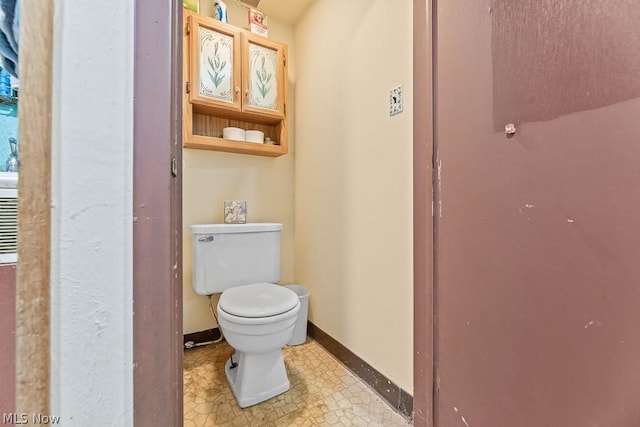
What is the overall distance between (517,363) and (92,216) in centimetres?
85

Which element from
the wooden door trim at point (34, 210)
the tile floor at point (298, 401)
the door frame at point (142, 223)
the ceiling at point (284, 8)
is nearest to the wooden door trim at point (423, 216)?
the tile floor at point (298, 401)

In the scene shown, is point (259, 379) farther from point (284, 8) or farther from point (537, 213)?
point (284, 8)

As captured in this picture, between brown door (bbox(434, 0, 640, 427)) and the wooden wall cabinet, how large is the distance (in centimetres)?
113

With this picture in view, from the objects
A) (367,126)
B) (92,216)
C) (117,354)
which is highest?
(367,126)

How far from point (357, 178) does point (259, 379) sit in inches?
40.7

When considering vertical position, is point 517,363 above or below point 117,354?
below

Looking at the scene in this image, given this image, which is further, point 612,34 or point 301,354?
point 301,354

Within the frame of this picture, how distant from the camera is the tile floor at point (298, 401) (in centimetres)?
104

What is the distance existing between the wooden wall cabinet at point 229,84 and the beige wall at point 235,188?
0.34ft

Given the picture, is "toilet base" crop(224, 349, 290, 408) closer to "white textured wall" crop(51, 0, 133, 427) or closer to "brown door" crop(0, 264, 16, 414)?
"brown door" crop(0, 264, 16, 414)

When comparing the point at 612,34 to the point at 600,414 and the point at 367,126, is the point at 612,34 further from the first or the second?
the point at 367,126

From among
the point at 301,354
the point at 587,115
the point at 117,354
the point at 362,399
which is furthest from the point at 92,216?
the point at 301,354

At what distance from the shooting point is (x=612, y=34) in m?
0.48

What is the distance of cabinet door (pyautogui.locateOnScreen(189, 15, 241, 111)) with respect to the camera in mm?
1439
